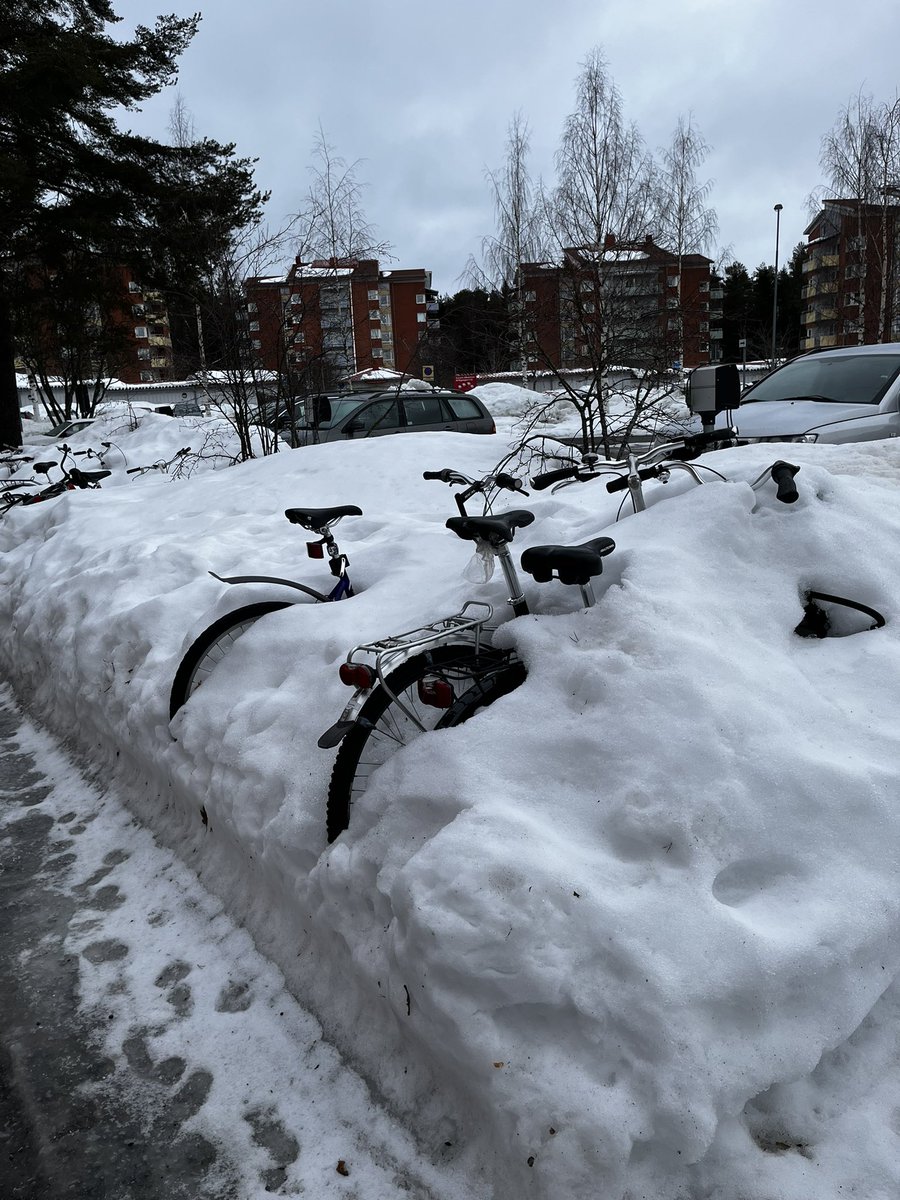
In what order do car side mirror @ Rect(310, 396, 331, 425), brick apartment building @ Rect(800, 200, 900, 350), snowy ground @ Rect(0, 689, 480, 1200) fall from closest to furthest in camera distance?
1. snowy ground @ Rect(0, 689, 480, 1200)
2. car side mirror @ Rect(310, 396, 331, 425)
3. brick apartment building @ Rect(800, 200, 900, 350)

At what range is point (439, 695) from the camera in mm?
2680

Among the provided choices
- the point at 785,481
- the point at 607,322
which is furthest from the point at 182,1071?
the point at 607,322

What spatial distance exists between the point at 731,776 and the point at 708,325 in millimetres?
9685

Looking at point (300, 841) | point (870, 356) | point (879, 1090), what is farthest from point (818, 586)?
point (870, 356)

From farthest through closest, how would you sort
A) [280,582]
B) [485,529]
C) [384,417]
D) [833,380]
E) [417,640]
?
1. [384,417]
2. [833,380]
3. [280,582]
4. [485,529]
5. [417,640]

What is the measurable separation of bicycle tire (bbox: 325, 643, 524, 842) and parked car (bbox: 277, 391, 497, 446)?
8.23m

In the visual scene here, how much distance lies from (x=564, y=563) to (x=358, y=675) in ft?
2.37

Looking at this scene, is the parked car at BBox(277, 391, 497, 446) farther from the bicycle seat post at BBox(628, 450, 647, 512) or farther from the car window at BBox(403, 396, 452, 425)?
the bicycle seat post at BBox(628, 450, 647, 512)

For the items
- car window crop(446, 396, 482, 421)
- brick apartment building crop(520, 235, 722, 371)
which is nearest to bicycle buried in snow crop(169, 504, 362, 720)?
brick apartment building crop(520, 235, 722, 371)

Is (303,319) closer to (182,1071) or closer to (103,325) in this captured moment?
(182,1071)

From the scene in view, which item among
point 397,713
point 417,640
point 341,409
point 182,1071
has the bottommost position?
point 182,1071

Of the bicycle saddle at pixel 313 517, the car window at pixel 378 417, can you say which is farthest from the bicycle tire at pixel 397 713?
the car window at pixel 378 417

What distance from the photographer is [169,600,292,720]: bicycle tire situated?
393 centimetres

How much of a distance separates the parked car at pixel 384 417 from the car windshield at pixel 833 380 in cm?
466
